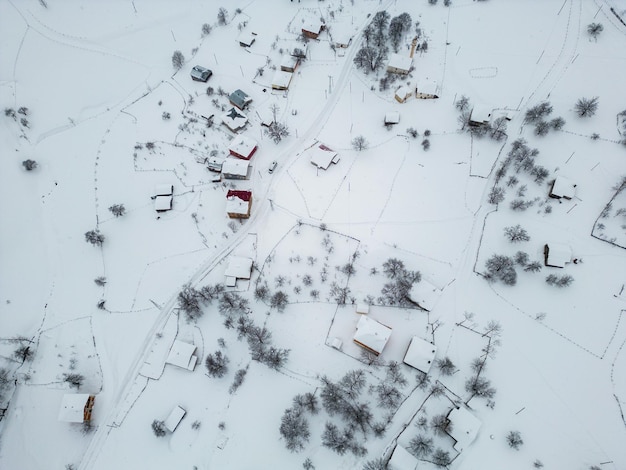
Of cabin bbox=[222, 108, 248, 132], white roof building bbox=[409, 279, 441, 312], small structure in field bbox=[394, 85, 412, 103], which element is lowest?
white roof building bbox=[409, 279, 441, 312]

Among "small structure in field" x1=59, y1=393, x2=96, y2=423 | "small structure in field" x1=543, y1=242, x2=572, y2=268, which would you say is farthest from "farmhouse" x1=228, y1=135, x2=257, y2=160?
"small structure in field" x1=543, y1=242, x2=572, y2=268

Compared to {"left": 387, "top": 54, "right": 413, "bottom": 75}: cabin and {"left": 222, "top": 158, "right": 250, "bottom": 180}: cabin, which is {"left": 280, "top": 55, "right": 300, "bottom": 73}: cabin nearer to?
{"left": 387, "top": 54, "right": 413, "bottom": 75}: cabin

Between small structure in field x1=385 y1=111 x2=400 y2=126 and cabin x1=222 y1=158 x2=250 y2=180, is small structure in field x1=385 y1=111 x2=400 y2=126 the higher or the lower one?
the higher one

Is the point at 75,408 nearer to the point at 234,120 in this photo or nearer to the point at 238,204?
the point at 238,204

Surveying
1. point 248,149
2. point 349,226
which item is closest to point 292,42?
point 248,149

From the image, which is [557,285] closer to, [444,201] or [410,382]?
[444,201]

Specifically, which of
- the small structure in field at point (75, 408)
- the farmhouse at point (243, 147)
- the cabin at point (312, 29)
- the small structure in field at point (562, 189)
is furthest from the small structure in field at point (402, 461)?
the cabin at point (312, 29)

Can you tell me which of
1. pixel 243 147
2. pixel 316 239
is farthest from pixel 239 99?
pixel 316 239
